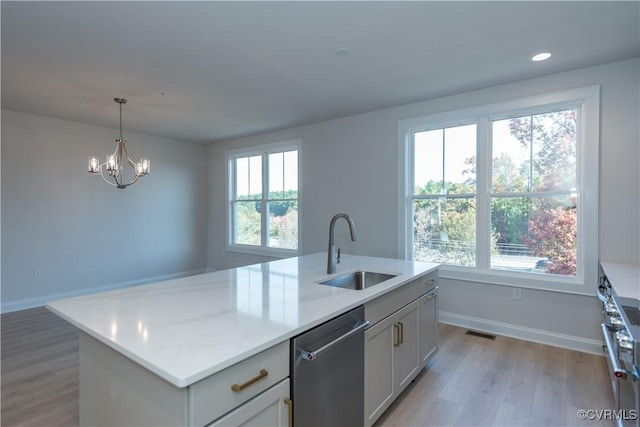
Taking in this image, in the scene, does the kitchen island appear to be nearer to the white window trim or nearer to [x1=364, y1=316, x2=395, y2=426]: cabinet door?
[x1=364, y1=316, x2=395, y2=426]: cabinet door

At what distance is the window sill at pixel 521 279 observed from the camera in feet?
9.98

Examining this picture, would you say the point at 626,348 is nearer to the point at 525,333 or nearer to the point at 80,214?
the point at 525,333

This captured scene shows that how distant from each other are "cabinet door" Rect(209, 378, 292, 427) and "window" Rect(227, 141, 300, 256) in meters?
4.05

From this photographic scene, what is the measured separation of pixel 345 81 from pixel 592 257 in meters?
2.84

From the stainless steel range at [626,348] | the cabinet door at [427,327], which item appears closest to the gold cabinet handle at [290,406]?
the stainless steel range at [626,348]

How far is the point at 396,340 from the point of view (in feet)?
6.79

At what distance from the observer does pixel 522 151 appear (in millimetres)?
3350

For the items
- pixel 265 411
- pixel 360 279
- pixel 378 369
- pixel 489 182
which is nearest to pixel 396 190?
pixel 489 182

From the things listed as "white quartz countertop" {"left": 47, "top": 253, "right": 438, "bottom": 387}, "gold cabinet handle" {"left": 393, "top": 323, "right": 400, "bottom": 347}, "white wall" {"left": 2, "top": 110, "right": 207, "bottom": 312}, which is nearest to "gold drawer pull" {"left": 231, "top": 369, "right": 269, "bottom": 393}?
"white quartz countertop" {"left": 47, "top": 253, "right": 438, "bottom": 387}

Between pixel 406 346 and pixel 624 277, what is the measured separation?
5.09 feet

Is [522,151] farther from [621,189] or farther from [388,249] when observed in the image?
[388,249]

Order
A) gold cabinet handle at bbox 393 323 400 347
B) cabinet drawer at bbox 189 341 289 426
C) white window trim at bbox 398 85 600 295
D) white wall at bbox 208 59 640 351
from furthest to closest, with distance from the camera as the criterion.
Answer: white window trim at bbox 398 85 600 295 < white wall at bbox 208 59 640 351 < gold cabinet handle at bbox 393 323 400 347 < cabinet drawer at bbox 189 341 289 426

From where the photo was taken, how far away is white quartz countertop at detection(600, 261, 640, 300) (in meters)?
1.78

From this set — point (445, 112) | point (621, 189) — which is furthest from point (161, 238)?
point (621, 189)
